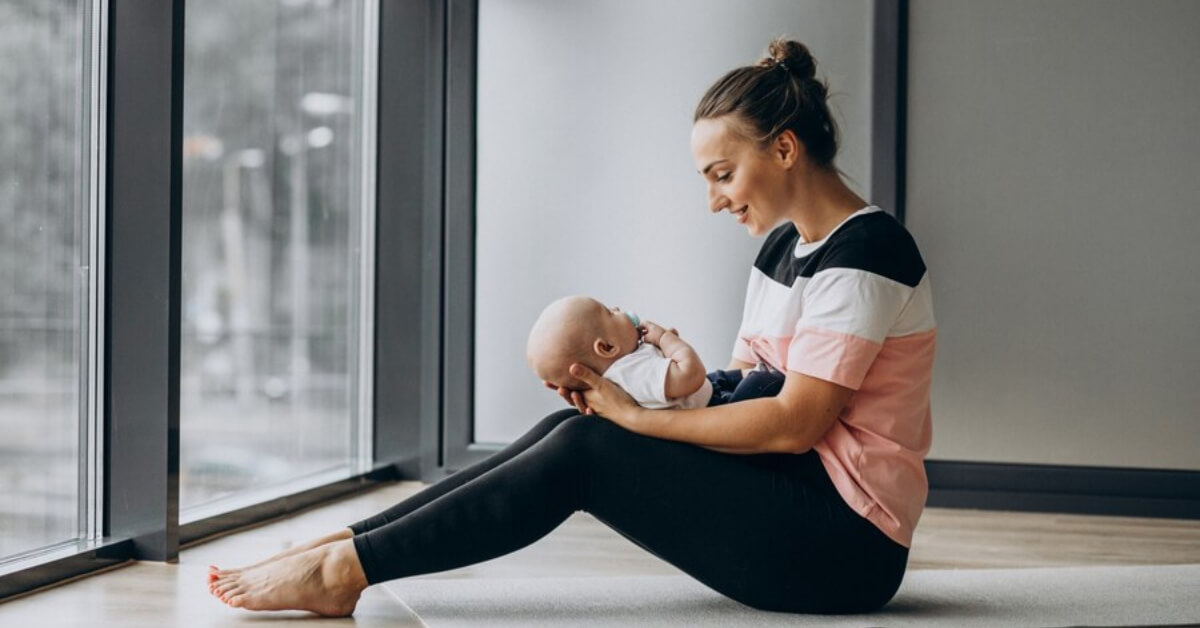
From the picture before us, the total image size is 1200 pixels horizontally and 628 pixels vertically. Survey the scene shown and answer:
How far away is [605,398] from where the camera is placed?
179 centimetres

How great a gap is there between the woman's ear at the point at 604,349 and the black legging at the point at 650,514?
0.12 m

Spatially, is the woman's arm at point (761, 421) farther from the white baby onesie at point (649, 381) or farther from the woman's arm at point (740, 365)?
the woman's arm at point (740, 365)

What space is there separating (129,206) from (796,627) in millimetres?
1540

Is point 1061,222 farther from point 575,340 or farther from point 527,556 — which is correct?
point 575,340

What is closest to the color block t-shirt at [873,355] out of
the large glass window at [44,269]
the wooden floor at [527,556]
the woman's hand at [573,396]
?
the woman's hand at [573,396]

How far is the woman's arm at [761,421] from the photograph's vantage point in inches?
67.2

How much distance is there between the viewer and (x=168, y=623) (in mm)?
1833

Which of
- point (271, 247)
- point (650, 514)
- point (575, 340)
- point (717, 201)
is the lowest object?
point (650, 514)

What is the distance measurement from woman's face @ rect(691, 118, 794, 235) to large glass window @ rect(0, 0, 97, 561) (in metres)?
1.24

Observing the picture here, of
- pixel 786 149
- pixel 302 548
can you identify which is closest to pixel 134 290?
pixel 302 548

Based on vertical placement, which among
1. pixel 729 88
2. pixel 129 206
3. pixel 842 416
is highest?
pixel 729 88

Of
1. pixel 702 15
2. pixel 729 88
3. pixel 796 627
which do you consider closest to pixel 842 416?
pixel 796 627

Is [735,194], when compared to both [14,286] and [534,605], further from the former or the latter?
[14,286]

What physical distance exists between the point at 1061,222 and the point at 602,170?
1.34 metres
